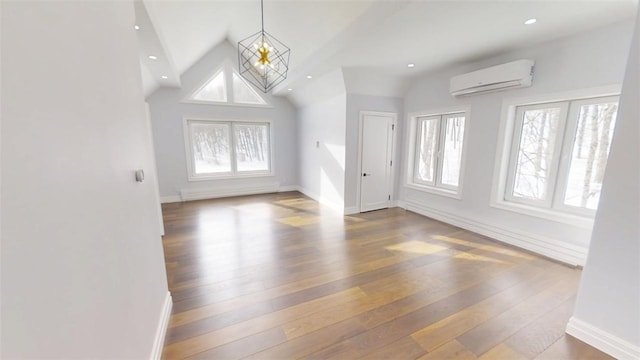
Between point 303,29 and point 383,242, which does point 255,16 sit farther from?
point 383,242

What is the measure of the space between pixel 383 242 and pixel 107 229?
301 cm

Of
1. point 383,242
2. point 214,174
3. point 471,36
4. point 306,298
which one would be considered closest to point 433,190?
point 383,242

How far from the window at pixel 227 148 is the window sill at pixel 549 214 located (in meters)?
5.04

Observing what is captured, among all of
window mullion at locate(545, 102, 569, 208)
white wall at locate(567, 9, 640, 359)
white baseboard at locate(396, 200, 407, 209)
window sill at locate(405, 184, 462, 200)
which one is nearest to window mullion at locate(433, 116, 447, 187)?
window sill at locate(405, 184, 462, 200)

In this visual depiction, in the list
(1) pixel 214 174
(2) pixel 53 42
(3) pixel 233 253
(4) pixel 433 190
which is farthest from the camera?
(1) pixel 214 174

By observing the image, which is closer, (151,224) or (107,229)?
(107,229)

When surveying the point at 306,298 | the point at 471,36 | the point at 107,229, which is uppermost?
the point at 471,36

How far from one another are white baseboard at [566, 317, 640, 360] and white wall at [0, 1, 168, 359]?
9.27ft

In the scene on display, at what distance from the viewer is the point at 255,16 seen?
405 centimetres

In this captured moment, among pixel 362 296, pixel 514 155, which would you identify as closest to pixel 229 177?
pixel 362 296

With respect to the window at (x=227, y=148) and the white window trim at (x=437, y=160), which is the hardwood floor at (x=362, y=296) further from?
the window at (x=227, y=148)

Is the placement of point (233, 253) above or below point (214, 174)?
below

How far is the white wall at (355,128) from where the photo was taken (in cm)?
446

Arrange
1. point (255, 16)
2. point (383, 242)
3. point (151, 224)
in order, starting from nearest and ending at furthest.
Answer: point (151, 224) → point (383, 242) → point (255, 16)
